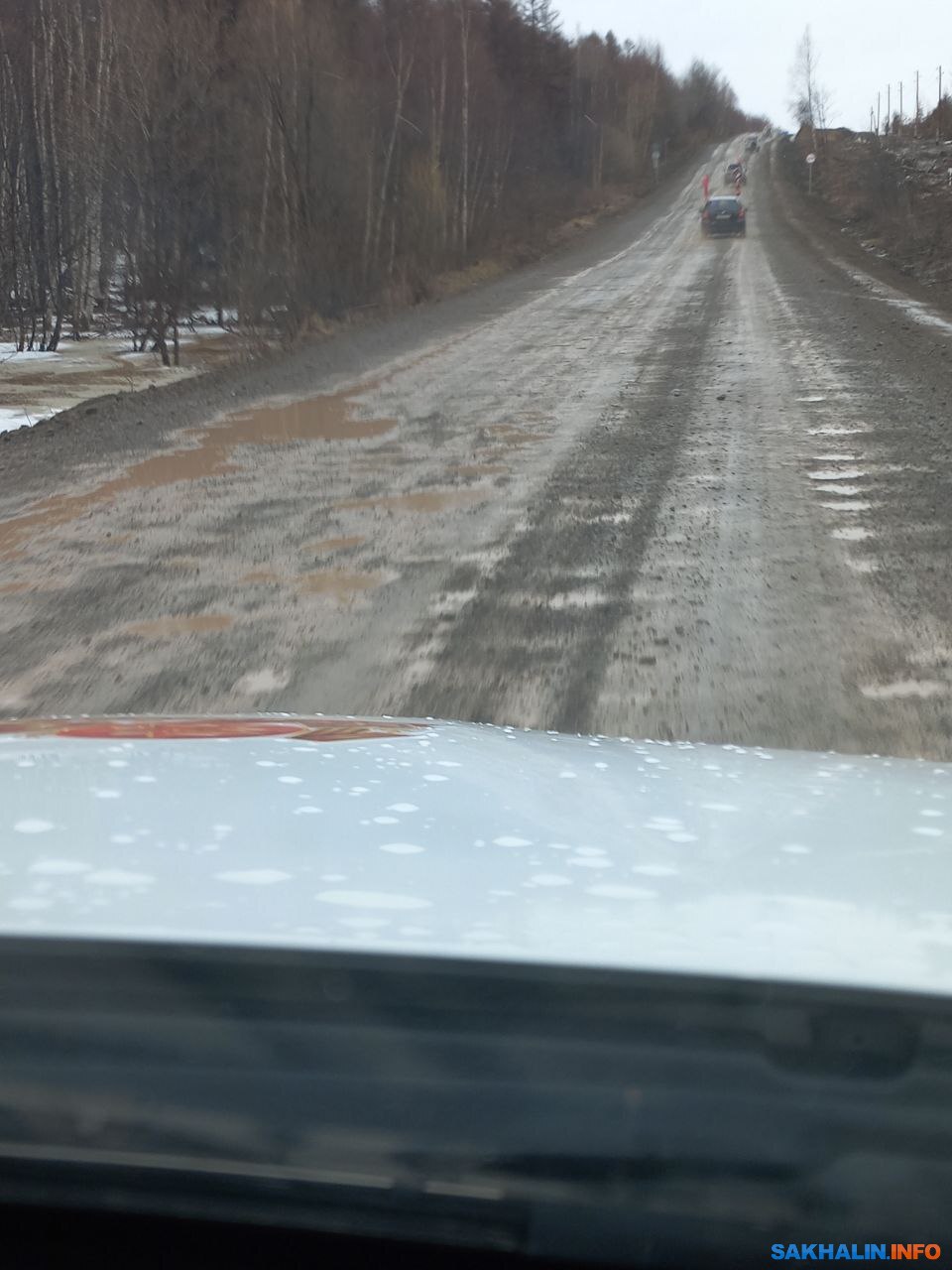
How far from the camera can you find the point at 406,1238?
4.39ft

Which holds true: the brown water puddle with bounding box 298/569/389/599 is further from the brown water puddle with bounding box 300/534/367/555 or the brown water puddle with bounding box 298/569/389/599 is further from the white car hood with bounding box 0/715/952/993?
the white car hood with bounding box 0/715/952/993

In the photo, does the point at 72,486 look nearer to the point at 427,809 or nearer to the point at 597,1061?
the point at 427,809

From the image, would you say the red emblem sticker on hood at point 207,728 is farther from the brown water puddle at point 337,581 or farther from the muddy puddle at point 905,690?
the brown water puddle at point 337,581

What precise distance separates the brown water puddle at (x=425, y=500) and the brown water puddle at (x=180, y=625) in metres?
2.20

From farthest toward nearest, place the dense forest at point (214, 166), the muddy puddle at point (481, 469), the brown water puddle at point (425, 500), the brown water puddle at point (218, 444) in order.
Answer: the dense forest at point (214, 166) < the muddy puddle at point (481, 469) < the brown water puddle at point (218, 444) < the brown water puddle at point (425, 500)

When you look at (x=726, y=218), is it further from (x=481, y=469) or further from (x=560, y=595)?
(x=560, y=595)

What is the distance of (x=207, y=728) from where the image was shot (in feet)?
9.90

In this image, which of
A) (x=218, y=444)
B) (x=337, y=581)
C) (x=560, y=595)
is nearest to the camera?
(x=560, y=595)

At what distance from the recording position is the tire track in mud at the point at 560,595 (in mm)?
4668

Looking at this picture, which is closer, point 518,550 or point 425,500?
point 518,550

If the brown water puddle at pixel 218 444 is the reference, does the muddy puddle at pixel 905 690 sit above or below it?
below

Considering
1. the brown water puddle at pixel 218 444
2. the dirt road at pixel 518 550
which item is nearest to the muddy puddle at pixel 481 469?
the dirt road at pixel 518 550

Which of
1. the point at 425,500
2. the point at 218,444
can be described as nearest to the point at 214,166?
the point at 218,444

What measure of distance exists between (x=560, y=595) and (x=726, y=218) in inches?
1276
